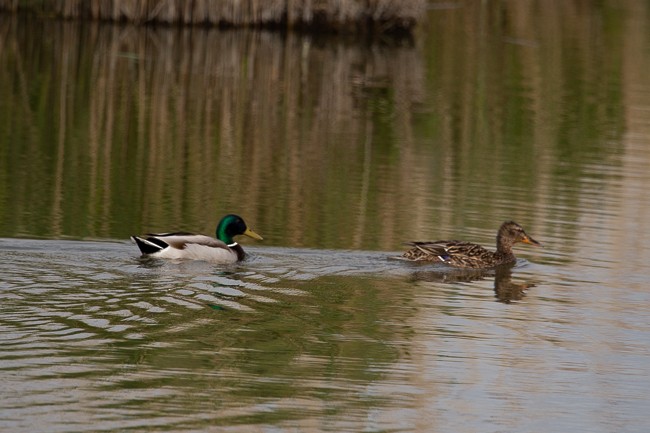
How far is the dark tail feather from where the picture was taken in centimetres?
1140

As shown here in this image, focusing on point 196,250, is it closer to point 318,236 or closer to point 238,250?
point 238,250

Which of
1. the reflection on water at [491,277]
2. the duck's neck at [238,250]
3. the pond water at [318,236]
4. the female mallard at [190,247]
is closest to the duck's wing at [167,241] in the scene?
the female mallard at [190,247]

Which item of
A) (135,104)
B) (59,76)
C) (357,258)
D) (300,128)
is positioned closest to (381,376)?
(357,258)

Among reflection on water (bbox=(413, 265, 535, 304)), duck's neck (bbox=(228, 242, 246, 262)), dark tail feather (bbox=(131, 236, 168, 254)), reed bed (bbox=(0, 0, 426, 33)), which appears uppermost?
reed bed (bbox=(0, 0, 426, 33))

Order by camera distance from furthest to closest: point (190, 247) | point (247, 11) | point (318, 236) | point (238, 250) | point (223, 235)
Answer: point (247, 11), point (318, 236), point (223, 235), point (238, 250), point (190, 247)

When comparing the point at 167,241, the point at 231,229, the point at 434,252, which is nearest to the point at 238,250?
the point at 231,229

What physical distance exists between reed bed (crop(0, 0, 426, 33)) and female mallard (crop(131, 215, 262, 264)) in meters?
18.0

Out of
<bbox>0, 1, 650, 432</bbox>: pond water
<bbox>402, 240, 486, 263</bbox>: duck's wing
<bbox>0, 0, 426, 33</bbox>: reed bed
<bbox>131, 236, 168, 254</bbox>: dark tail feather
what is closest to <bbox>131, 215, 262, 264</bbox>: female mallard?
<bbox>131, 236, 168, 254</bbox>: dark tail feather

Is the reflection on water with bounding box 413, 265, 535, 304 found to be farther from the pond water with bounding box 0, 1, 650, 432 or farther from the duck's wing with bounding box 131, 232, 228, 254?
the duck's wing with bounding box 131, 232, 228, 254

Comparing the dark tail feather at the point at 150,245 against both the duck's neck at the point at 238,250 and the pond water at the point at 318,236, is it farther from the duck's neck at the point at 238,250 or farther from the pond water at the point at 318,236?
the duck's neck at the point at 238,250

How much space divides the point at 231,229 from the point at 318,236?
2.88 ft

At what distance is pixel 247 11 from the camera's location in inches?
1171

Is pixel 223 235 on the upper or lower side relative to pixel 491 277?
upper

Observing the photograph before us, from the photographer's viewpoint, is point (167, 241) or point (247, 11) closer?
point (167, 241)
